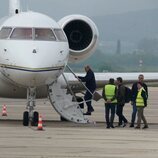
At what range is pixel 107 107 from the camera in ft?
82.8

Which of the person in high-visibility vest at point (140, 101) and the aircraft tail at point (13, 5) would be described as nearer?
the person in high-visibility vest at point (140, 101)

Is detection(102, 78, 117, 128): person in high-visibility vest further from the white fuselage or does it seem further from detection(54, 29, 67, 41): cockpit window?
detection(54, 29, 67, 41): cockpit window

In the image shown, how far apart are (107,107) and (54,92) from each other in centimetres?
204

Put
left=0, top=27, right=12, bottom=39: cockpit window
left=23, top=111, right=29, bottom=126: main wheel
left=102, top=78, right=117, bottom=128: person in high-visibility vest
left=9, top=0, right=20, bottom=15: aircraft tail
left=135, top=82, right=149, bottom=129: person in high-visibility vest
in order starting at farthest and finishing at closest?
left=9, top=0, right=20, bottom=15: aircraft tail < left=135, top=82, right=149, bottom=129: person in high-visibility vest < left=102, top=78, right=117, bottom=128: person in high-visibility vest < left=0, top=27, right=12, bottom=39: cockpit window < left=23, top=111, right=29, bottom=126: main wheel

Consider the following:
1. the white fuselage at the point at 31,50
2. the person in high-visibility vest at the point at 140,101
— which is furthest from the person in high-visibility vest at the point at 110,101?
the white fuselage at the point at 31,50

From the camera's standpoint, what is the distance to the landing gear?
2472 cm

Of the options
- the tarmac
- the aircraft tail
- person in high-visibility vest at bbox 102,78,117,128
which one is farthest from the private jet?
the aircraft tail

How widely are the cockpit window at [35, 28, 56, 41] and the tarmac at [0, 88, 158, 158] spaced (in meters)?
2.56

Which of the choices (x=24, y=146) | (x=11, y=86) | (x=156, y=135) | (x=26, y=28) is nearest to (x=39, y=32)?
(x=26, y=28)

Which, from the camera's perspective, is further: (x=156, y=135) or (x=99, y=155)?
(x=156, y=135)

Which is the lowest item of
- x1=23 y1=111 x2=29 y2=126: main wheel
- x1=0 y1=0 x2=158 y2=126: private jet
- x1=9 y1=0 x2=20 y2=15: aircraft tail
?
x1=23 y1=111 x2=29 y2=126: main wheel

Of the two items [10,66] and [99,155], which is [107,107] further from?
[99,155]

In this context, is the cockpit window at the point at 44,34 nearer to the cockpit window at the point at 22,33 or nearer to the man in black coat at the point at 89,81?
the cockpit window at the point at 22,33

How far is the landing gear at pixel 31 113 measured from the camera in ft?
81.1
